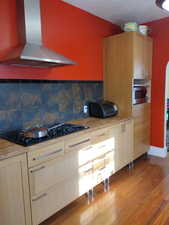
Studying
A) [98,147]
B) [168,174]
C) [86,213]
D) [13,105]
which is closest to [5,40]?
[13,105]

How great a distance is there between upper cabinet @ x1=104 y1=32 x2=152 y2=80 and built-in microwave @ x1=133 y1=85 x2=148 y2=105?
0.19 m

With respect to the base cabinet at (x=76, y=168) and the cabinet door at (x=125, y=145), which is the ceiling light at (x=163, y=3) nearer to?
the base cabinet at (x=76, y=168)

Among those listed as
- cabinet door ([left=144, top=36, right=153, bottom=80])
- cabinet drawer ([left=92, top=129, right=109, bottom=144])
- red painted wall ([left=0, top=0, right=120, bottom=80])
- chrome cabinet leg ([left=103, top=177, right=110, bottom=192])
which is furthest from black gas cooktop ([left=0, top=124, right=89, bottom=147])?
cabinet door ([left=144, top=36, right=153, bottom=80])

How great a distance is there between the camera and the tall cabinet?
276 centimetres

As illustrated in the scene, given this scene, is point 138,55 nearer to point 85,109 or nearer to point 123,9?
point 123,9

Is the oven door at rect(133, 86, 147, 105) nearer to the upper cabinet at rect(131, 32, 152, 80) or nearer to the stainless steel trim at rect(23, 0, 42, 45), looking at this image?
the upper cabinet at rect(131, 32, 152, 80)

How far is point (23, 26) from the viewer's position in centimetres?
184

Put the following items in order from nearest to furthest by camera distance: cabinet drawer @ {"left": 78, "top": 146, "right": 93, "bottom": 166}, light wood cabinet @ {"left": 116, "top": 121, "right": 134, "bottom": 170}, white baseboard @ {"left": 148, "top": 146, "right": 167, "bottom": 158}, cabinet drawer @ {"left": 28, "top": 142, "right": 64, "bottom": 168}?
cabinet drawer @ {"left": 28, "top": 142, "right": 64, "bottom": 168} < cabinet drawer @ {"left": 78, "top": 146, "right": 93, "bottom": 166} < light wood cabinet @ {"left": 116, "top": 121, "right": 134, "bottom": 170} < white baseboard @ {"left": 148, "top": 146, "right": 167, "bottom": 158}

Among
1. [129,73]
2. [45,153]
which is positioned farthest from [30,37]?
[129,73]

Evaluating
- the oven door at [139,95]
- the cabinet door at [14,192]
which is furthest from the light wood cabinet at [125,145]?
the cabinet door at [14,192]

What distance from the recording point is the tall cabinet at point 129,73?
2.76 m

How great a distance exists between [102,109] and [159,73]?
133cm

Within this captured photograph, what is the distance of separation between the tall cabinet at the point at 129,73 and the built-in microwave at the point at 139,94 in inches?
3.4

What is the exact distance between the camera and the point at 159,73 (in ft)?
10.2
